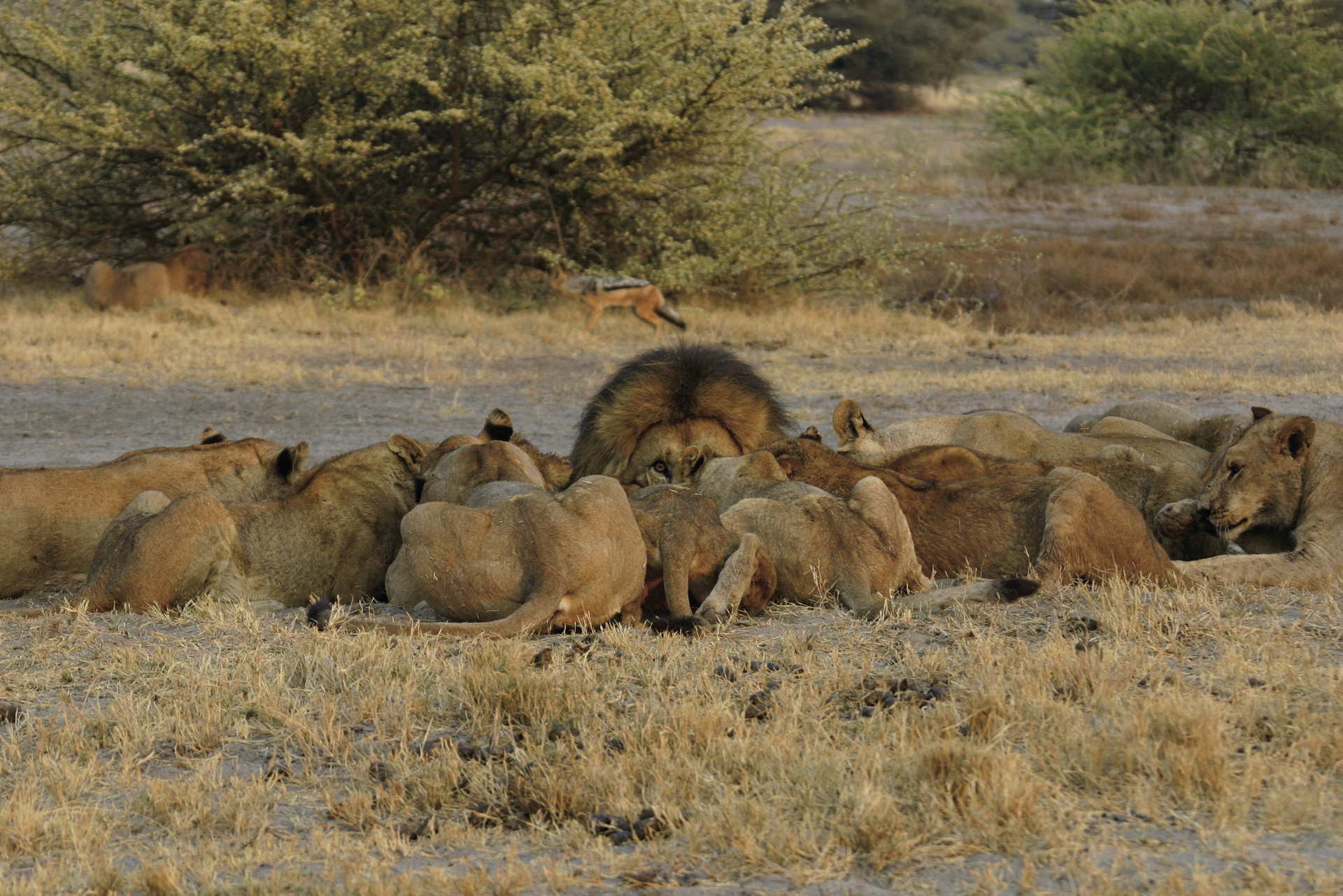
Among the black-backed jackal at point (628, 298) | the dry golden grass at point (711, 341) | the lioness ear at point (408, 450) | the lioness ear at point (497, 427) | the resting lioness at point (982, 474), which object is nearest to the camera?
the resting lioness at point (982, 474)

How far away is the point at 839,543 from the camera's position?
18.6 feet

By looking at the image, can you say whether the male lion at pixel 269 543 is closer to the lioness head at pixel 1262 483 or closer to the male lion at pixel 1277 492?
the male lion at pixel 1277 492

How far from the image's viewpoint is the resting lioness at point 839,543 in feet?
18.3

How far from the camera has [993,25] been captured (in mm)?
47531

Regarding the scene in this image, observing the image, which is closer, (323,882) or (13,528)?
(323,882)

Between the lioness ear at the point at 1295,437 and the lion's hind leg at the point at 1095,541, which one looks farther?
the lioness ear at the point at 1295,437

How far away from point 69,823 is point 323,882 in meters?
0.73

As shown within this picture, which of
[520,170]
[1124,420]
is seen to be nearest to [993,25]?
[520,170]

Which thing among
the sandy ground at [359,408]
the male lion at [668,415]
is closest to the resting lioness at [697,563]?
the male lion at [668,415]

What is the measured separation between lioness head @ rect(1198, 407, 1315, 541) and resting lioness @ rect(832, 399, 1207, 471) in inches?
26.6

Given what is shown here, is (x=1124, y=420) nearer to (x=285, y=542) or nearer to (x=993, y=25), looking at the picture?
(x=285, y=542)

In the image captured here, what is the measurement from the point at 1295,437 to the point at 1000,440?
1845 millimetres

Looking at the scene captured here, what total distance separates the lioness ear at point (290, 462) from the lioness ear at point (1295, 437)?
4.58 metres

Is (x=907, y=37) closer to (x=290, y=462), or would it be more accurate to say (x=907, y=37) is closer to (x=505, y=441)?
(x=505, y=441)
